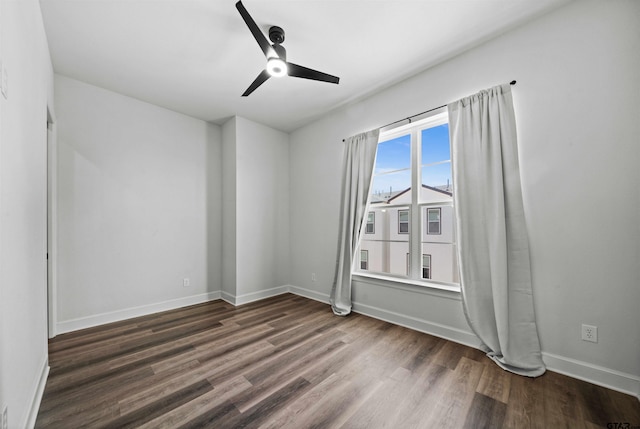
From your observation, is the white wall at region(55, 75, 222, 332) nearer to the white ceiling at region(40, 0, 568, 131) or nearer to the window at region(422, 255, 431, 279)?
the white ceiling at region(40, 0, 568, 131)

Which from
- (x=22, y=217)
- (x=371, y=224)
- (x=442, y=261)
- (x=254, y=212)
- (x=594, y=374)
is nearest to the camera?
(x=22, y=217)

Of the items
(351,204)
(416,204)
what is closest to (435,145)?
(416,204)

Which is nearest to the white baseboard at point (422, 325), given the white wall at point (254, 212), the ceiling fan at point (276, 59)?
the white wall at point (254, 212)

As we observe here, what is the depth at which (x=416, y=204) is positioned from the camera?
2.99 meters

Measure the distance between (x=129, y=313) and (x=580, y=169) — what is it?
15.9ft

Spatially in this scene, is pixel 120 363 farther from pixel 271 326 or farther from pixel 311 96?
pixel 311 96

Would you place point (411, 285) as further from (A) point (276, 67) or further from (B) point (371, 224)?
(A) point (276, 67)

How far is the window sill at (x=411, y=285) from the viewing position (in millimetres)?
2613

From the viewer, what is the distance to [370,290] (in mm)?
3320

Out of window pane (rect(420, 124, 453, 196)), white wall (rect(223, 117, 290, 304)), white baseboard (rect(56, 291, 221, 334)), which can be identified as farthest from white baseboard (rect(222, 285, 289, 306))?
window pane (rect(420, 124, 453, 196))

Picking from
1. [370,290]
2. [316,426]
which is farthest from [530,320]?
[316,426]

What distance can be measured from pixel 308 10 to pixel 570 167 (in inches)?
94.3

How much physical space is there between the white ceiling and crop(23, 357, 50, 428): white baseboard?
2744 millimetres

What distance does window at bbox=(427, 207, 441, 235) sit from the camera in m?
2.88
